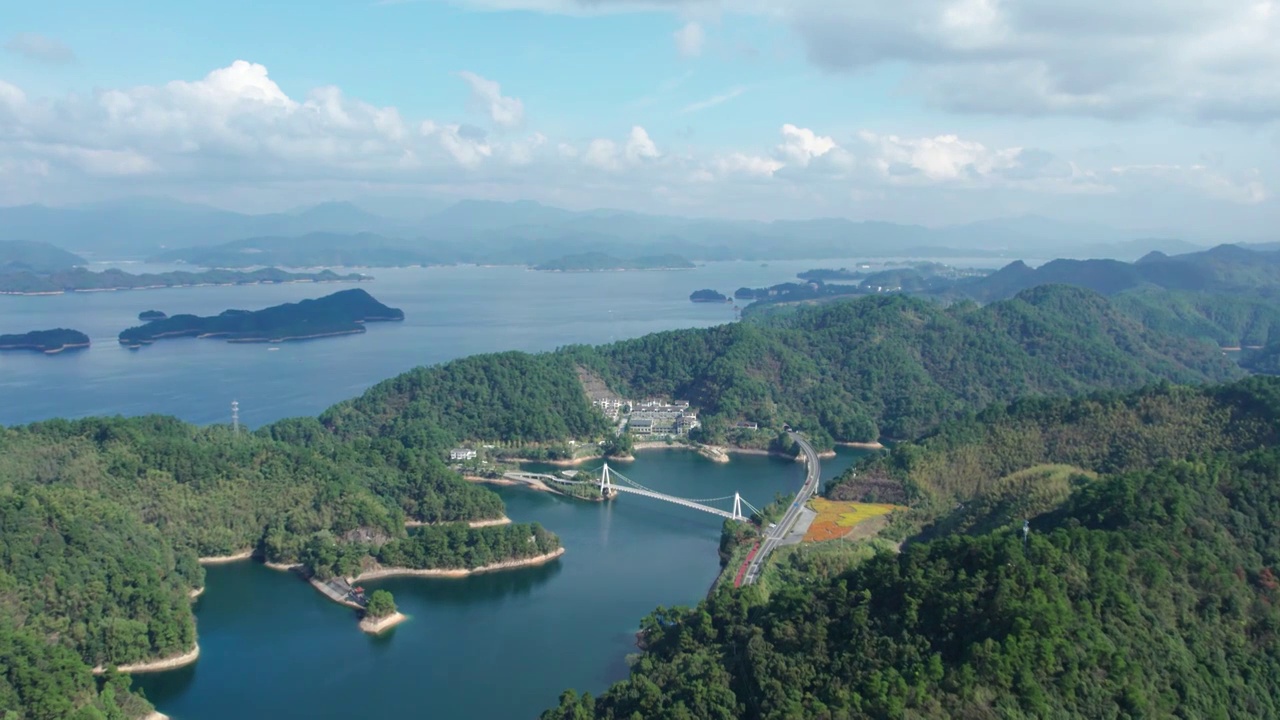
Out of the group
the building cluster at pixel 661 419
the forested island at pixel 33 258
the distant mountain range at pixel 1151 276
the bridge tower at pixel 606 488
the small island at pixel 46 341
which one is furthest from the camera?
the forested island at pixel 33 258

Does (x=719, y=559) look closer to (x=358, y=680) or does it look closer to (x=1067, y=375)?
(x=358, y=680)

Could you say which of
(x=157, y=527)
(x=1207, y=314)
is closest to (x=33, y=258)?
(x=157, y=527)

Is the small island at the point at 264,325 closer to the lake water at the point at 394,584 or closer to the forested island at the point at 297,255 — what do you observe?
the lake water at the point at 394,584

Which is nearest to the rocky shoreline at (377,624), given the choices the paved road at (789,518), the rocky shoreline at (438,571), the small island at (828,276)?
the rocky shoreline at (438,571)

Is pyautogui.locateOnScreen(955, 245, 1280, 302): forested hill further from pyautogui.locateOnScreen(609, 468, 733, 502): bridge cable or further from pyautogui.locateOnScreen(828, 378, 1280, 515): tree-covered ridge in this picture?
pyautogui.locateOnScreen(609, 468, 733, 502): bridge cable

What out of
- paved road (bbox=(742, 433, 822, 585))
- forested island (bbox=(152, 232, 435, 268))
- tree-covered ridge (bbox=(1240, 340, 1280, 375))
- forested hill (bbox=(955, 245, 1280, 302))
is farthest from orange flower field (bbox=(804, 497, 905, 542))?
forested island (bbox=(152, 232, 435, 268))

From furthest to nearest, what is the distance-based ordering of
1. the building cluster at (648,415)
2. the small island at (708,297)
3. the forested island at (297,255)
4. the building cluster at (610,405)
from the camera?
the forested island at (297,255) < the small island at (708,297) < the building cluster at (610,405) < the building cluster at (648,415)

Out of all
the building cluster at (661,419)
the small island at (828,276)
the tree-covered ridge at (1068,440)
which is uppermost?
the small island at (828,276)
